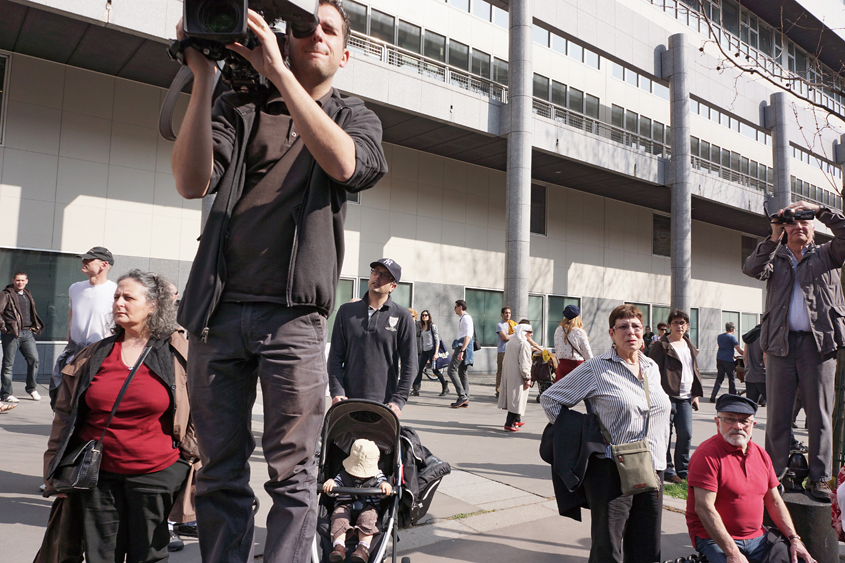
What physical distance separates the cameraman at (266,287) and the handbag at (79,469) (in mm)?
1405

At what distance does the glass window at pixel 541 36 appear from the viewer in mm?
20562

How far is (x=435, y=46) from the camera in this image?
18734 mm

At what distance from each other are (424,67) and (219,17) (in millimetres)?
17393

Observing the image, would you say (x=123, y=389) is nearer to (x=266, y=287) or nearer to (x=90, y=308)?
(x=266, y=287)

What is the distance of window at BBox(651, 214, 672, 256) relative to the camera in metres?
27.3

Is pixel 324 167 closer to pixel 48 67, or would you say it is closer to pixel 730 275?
pixel 48 67

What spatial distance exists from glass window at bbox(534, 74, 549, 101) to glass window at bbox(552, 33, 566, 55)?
1278 mm

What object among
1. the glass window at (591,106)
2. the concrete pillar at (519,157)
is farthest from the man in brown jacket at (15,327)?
the glass window at (591,106)

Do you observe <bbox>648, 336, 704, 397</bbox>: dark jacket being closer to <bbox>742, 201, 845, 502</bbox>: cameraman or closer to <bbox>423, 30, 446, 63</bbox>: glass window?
<bbox>742, 201, 845, 502</bbox>: cameraman

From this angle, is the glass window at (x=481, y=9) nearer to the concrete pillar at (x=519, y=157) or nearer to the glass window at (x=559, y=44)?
the concrete pillar at (x=519, y=157)

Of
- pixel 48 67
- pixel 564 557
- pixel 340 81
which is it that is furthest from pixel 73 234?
pixel 564 557

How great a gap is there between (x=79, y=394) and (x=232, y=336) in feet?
5.76

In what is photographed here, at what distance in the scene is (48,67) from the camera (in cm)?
1398

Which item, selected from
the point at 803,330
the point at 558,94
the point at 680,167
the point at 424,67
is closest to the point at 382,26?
the point at 424,67
